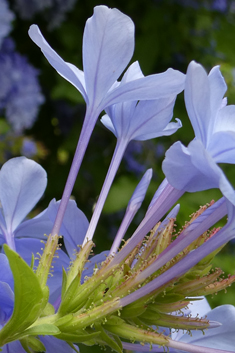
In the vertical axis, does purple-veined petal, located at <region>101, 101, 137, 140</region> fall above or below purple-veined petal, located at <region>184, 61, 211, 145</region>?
above

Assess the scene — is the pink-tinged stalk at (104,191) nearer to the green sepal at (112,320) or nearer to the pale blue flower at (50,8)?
the green sepal at (112,320)

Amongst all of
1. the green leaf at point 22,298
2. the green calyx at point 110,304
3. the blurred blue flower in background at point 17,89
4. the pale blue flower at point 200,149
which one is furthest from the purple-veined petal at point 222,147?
the blurred blue flower in background at point 17,89

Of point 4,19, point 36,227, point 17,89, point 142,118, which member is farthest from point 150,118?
point 17,89

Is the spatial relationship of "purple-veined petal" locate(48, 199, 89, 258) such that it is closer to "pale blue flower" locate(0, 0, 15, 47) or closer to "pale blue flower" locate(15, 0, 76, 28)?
"pale blue flower" locate(0, 0, 15, 47)

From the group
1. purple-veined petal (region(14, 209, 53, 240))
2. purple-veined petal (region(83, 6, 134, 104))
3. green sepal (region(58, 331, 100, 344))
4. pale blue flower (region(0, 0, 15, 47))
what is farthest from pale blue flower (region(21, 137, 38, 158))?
green sepal (region(58, 331, 100, 344))

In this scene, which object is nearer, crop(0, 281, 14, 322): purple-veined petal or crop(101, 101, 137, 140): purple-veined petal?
crop(0, 281, 14, 322): purple-veined petal

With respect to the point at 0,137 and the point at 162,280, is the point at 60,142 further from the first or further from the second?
the point at 162,280

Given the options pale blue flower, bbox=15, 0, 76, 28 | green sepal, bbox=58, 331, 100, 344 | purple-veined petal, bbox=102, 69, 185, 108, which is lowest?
green sepal, bbox=58, 331, 100, 344
